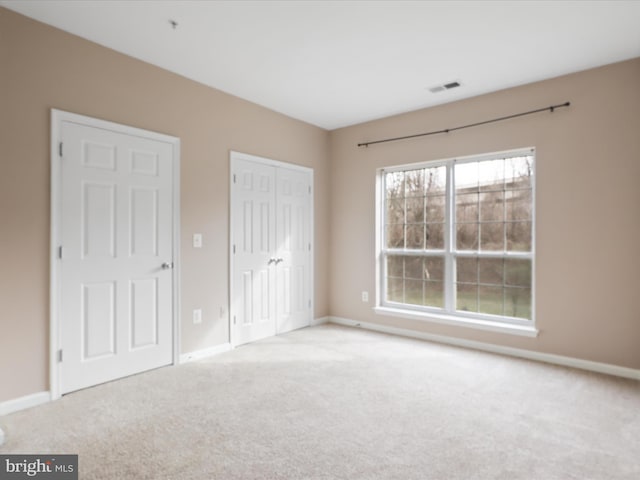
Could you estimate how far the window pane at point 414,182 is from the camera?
4.69 metres

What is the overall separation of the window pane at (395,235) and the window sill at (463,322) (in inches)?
33.0

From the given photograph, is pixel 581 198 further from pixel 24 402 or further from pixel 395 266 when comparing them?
pixel 24 402

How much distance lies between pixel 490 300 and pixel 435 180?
1.53 m

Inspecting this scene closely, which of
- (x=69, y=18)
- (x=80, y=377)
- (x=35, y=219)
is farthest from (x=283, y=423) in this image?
(x=69, y=18)

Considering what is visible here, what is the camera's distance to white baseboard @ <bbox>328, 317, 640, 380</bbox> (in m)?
3.33

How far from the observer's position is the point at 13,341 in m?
2.63

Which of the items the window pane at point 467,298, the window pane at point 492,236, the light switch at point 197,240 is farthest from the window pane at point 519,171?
the light switch at point 197,240

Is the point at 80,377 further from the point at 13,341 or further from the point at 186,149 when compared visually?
the point at 186,149

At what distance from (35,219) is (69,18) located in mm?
1468

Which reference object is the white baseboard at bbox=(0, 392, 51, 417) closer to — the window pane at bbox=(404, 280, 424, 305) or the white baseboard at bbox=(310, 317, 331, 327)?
the white baseboard at bbox=(310, 317, 331, 327)

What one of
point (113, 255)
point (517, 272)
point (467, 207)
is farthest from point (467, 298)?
point (113, 255)

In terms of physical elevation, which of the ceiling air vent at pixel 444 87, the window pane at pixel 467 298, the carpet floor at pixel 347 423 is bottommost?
the carpet floor at pixel 347 423

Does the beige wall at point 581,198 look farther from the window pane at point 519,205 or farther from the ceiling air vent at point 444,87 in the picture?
the ceiling air vent at point 444,87

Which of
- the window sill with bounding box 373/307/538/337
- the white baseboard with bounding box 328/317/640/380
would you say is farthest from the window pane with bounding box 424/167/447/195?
the white baseboard with bounding box 328/317/640/380
